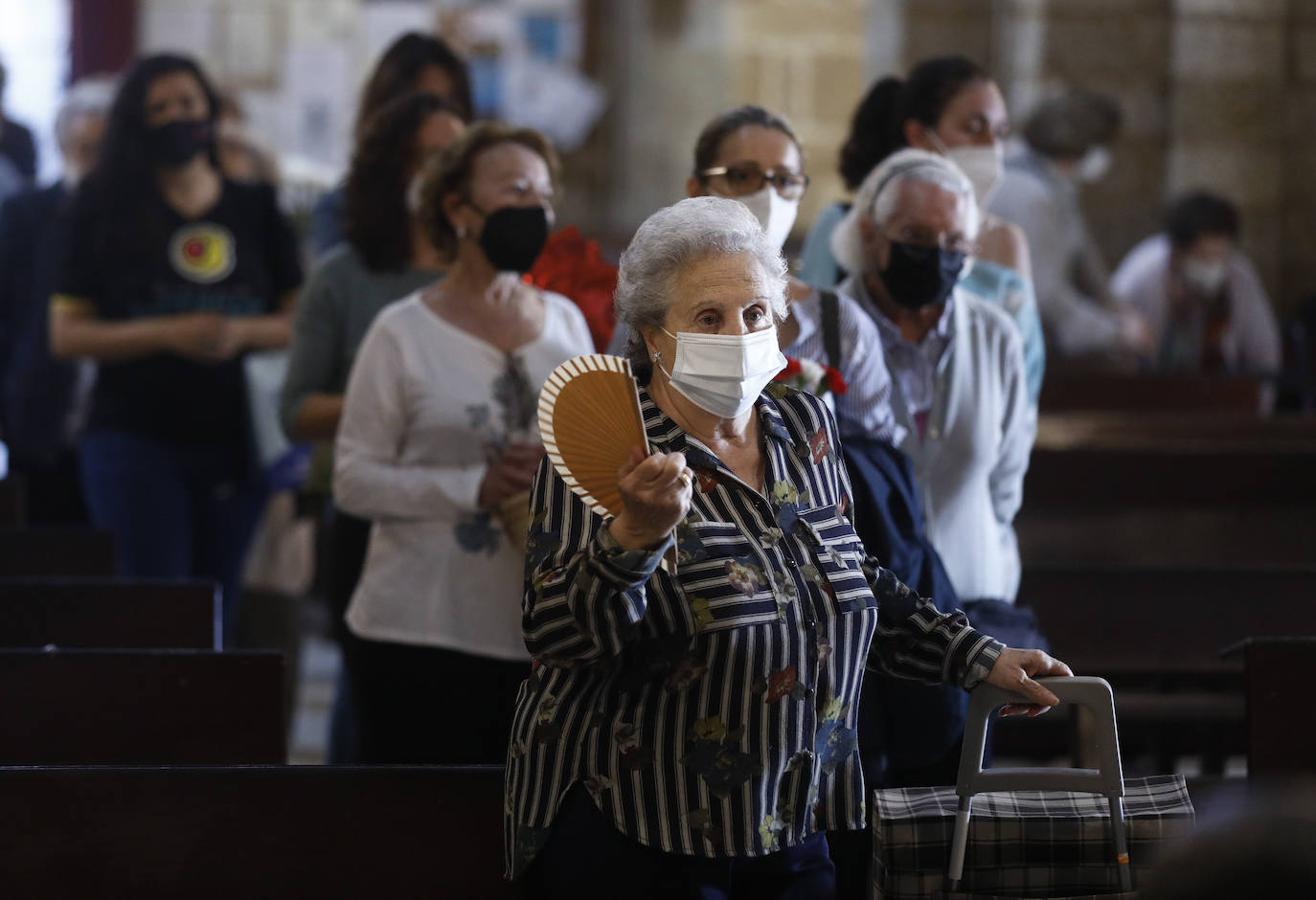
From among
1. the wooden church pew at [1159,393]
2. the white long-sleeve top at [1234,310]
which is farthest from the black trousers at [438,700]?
the white long-sleeve top at [1234,310]

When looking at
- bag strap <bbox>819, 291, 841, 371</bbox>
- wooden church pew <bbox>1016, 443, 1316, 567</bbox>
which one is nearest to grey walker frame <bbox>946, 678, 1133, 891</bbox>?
bag strap <bbox>819, 291, 841, 371</bbox>

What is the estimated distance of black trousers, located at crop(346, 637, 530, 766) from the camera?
4047 mm

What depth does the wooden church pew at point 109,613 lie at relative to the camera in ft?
14.3

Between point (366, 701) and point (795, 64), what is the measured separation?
36.5 feet

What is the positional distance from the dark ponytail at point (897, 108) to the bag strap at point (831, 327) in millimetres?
1223

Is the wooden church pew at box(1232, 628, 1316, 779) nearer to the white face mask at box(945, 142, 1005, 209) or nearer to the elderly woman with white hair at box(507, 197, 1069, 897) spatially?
the elderly woman with white hair at box(507, 197, 1069, 897)

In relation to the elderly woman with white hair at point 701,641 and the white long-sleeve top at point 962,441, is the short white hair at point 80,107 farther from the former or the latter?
the elderly woman with white hair at point 701,641

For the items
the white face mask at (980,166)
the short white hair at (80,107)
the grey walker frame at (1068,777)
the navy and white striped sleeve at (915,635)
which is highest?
the short white hair at (80,107)

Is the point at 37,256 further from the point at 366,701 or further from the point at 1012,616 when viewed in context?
the point at 1012,616

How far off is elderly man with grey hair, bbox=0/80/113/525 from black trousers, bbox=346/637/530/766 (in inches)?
113

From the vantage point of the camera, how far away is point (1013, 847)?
288cm

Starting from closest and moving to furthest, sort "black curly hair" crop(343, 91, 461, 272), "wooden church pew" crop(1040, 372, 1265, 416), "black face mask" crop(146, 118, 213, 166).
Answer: "black curly hair" crop(343, 91, 461, 272) < "black face mask" crop(146, 118, 213, 166) < "wooden church pew" crop(1040, 372, 1265, 416)

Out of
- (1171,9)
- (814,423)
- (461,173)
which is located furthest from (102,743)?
(1171,9)

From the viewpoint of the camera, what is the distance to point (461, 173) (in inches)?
165
